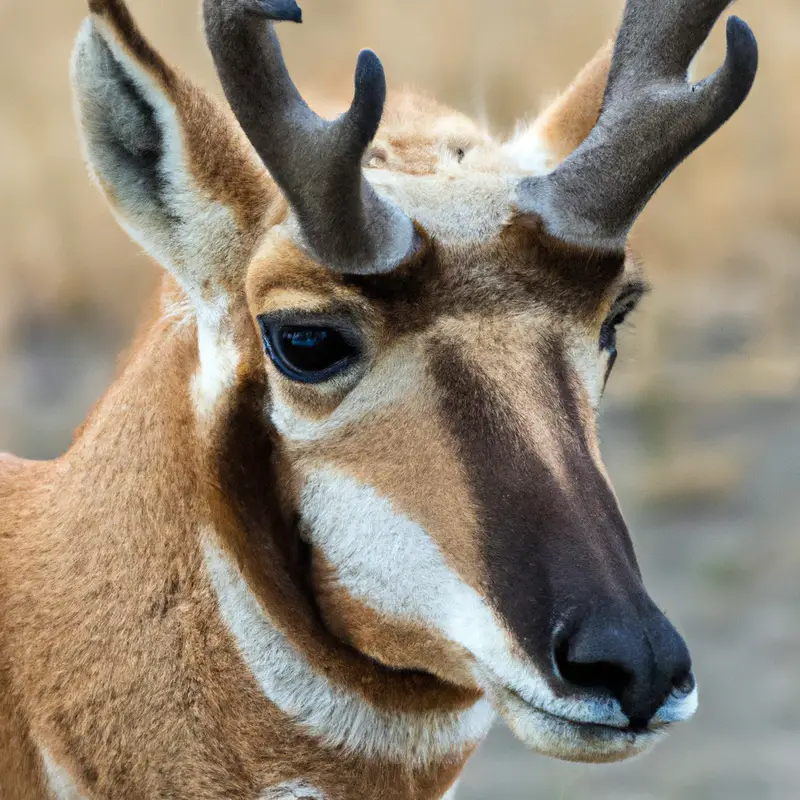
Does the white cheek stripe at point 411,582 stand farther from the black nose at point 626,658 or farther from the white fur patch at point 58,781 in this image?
the white fur patch at point 58,781

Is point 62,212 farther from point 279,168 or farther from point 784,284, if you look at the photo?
point 279,168

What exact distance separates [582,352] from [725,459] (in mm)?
9274

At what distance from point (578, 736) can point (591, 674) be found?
0.17 meters

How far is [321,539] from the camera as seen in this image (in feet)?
11.1

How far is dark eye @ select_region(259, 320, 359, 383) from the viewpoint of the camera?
327 cm

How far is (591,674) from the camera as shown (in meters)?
2.92

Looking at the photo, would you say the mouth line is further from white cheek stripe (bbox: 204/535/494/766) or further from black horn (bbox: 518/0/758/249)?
black horn (bbox: 518/0/758/249)

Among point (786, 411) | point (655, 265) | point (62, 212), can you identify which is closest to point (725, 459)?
point (786, 411)

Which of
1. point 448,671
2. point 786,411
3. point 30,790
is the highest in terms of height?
point 448,671

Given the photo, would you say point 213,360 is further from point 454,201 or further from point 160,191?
point 454,201

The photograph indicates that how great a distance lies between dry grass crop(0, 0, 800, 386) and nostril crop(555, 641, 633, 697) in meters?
10.9

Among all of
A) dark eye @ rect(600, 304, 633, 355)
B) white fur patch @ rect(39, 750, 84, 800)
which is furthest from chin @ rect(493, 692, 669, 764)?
white fur patch @ rect(39, 750, 84, 800)

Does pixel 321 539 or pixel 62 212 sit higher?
pixel 321 539

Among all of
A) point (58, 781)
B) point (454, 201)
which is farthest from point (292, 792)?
point (454, 201)
